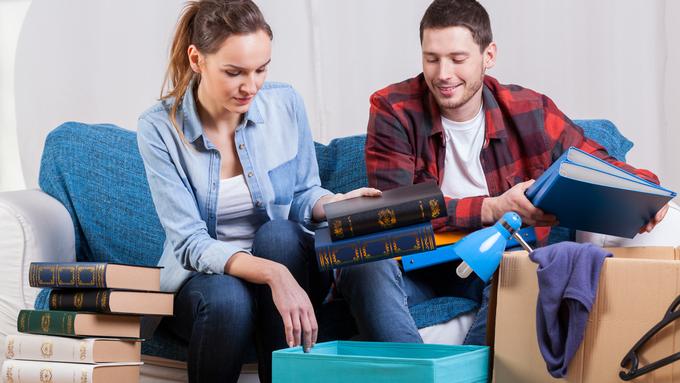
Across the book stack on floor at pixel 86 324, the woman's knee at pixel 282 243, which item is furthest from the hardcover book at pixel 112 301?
the woman's knee at pixel 282 243

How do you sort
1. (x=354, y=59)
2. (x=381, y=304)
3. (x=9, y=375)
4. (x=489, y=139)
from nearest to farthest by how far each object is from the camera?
(x=381, y=304)
(x=9, y=375)
(x=489, y=139)
(x=354, y=59)

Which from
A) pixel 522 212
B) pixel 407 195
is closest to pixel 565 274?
pixel 407 195

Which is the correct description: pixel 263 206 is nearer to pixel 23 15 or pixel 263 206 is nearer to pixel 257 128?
pixel 257 128

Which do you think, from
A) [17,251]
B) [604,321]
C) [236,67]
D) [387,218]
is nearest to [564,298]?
[604,321]

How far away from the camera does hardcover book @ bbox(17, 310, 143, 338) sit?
69.1 inches

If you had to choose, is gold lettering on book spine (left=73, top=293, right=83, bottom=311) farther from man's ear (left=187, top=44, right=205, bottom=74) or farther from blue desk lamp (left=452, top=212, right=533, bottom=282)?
blue desk lamp (left=452, top=212, right=533, bottom=282)

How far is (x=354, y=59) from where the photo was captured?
10.2 ft

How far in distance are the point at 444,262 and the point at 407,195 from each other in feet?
1.73

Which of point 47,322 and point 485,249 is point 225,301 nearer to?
point 47,322

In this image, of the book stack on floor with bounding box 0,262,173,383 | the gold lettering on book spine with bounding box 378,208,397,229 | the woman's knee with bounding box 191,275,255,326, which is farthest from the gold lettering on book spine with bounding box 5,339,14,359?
the gold lettering on book spine with bounding box 378,208,397,229

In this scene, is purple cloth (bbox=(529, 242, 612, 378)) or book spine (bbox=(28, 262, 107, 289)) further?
book spine (bbox=(28, 262, 107, 289))

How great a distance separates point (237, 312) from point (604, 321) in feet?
2.54

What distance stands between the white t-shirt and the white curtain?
0.79 meters

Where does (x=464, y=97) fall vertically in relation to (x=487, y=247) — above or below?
above
